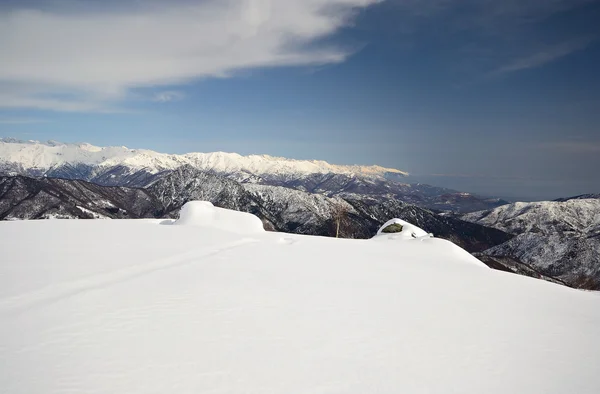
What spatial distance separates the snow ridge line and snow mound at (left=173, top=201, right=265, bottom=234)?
1315cm

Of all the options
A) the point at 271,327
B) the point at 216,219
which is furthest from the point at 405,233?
the point at 271,327

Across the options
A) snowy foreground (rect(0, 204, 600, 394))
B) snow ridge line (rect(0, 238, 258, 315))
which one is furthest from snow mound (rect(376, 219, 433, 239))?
snow ridge line (rect(0, 238, 258, 315))

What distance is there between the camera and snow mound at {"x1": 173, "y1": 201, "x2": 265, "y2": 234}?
1431 inches

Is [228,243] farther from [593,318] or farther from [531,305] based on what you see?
[593,318]

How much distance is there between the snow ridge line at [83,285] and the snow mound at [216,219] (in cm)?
1315

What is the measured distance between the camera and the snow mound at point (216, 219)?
36.3m

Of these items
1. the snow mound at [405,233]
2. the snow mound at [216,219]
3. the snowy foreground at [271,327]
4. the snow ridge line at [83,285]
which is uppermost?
the snow mound at [216,219]

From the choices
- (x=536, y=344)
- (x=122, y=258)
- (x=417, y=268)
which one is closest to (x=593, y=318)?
(x=536, y=344)

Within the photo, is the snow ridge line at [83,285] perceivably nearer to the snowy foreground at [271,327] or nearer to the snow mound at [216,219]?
the snowy foreground at [271,327]

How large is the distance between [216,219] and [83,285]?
22008mm

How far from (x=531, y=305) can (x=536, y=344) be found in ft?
19.5

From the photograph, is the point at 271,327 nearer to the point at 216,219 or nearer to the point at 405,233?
the point at 216,219

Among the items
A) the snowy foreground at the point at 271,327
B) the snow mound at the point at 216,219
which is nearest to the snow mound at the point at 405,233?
the snow mound at the point at 216,219

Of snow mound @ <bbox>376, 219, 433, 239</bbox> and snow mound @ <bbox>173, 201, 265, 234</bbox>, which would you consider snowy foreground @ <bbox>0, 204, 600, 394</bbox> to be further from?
snow mound @ <bbox>376, 219, 433, 239</bbox>
